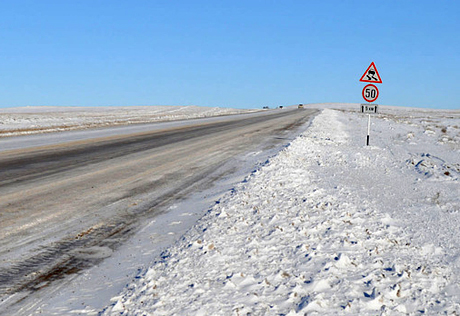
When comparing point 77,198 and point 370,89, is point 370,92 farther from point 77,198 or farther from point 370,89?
point 77,198

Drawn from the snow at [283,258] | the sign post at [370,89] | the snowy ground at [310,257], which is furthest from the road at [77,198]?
the sign post at [370,89]

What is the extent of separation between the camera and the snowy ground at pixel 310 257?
3.34 m

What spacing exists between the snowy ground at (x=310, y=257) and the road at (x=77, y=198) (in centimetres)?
94

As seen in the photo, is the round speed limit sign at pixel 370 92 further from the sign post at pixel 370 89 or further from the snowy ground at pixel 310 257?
the snowy ground at pixel 310 257

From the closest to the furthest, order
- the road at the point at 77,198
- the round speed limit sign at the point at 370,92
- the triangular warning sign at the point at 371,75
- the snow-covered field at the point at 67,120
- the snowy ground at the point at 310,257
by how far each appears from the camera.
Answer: the snowy ground at the point at 310,257 < the road at the point at 77,198 < the triangular warning sign at the point at 371,75 < the round speed limit sign at the point at 370,92 < the snow-covered field at the point at 67,120

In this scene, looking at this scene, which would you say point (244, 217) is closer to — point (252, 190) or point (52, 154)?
point (252, 190)

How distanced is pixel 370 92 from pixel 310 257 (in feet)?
36.6

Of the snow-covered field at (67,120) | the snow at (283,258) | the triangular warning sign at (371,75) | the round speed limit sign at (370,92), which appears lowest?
the snow at (283,258)

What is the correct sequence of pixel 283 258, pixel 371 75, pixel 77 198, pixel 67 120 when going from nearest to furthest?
pixel 283 258
pixel 77 198
pixel 371 75
pixel 67 120

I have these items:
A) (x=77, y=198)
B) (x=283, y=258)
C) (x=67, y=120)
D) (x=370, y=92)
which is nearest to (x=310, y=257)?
(x=283, y=258)

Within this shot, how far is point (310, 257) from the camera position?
4.26 m

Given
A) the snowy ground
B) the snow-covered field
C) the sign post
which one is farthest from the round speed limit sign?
the snow-covered field

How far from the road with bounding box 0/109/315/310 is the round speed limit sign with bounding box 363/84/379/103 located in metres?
4.84

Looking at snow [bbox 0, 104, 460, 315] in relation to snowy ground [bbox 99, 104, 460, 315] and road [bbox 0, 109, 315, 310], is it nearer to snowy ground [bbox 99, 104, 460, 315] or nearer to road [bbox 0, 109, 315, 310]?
snowy ground [bbox 99, 104, 460, 315]
